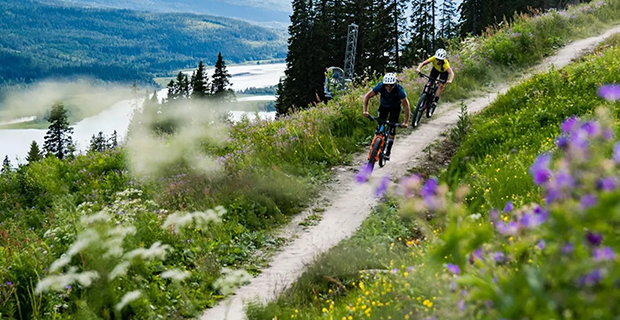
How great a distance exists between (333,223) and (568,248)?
8.92 m

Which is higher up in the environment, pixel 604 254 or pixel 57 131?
pixel 604 254

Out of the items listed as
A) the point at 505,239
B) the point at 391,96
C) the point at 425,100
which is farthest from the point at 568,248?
the point at 425,100

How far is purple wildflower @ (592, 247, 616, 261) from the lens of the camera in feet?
5.50

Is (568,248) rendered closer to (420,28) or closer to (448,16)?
(420,28)

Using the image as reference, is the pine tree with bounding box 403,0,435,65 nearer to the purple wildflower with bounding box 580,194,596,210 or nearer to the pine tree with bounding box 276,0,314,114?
the pine tree with bounding box 276,0,314,114

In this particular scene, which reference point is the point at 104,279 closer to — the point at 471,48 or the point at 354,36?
the point at 471,48

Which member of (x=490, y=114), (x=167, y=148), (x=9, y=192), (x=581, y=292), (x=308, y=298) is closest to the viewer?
(x=581, y=292)

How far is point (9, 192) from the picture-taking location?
18.4 meters

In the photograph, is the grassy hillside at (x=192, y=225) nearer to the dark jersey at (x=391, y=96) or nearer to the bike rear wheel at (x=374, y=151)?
the bike rear wheel at (x=374, y=151)

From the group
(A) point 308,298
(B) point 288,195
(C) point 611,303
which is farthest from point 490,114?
(C) point 611,303

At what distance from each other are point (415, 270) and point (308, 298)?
2.80 meters

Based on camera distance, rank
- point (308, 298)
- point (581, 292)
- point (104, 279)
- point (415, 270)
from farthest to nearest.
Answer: point (308, 298), point (104, 279), point (415, 270), point (581, 292)

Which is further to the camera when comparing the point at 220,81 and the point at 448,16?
the point at 448,16

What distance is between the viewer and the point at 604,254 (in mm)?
1684
